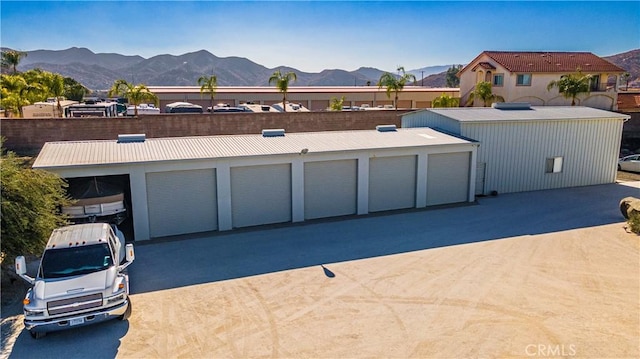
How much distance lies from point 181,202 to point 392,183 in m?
8.62

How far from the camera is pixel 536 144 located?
2341 cm

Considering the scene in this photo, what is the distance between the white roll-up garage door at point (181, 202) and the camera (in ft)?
52.5

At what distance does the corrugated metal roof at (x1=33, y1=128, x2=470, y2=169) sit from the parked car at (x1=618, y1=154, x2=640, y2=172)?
1524 centimetres

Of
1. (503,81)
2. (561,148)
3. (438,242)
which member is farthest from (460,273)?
(503,81)

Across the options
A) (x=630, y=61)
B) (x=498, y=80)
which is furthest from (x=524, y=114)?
(x=630, y=61)

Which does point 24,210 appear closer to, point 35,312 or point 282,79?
point 35,312

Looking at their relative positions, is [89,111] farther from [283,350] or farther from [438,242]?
[283,350]

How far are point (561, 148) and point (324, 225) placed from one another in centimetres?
1419

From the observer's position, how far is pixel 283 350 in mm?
9367

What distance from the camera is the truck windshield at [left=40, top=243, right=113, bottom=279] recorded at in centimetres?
1001

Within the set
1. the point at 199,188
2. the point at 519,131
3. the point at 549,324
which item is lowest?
the point at 549,324

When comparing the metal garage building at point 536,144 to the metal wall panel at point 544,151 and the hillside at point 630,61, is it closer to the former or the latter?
the metal wall panel at point 544,151

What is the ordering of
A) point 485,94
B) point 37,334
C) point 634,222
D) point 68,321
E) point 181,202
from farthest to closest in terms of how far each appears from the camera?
point 485,94 < point 634,222 < point 181,202 < point 37,334 < point 68,321

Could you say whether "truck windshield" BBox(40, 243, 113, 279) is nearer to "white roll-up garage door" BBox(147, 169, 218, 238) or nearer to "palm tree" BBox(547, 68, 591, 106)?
"white roll-up garage door" BBox(147, 169, 218, 238)
